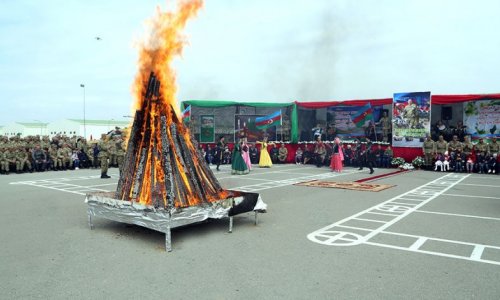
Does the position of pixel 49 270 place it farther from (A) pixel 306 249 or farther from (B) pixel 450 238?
(B) pixel 450 238

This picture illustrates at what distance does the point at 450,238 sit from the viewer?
6672mm

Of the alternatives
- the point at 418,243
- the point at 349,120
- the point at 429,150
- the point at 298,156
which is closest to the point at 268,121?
the point at 298,156

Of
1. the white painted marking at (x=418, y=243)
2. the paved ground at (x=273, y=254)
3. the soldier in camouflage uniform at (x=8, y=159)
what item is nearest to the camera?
the paved ground at (x=273, y=254)

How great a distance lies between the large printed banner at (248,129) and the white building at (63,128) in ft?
137

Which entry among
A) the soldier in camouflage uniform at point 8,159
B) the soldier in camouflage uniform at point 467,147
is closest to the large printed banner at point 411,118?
the soldier in camouflage uniform at point 467,147

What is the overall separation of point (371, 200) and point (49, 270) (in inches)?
312

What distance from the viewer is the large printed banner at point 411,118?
65.8ft

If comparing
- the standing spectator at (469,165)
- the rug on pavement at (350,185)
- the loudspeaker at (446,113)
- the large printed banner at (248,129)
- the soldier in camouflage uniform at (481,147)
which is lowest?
the rug on pavement at (350,185)

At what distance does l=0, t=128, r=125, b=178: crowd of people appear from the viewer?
18.9 m

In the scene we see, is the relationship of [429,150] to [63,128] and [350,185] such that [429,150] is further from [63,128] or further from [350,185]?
[63,128]

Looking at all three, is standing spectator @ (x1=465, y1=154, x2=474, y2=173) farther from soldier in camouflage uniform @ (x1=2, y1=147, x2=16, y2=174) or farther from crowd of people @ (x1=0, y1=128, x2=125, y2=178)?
soldier in camouflage uniform @ (x1=2, y1=147, x2=16, y2=174)

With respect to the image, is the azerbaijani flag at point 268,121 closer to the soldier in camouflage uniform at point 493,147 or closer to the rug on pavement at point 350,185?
the rug on pavement at point 350,185

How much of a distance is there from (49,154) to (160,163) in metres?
15.6

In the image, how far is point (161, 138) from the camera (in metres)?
7.21
